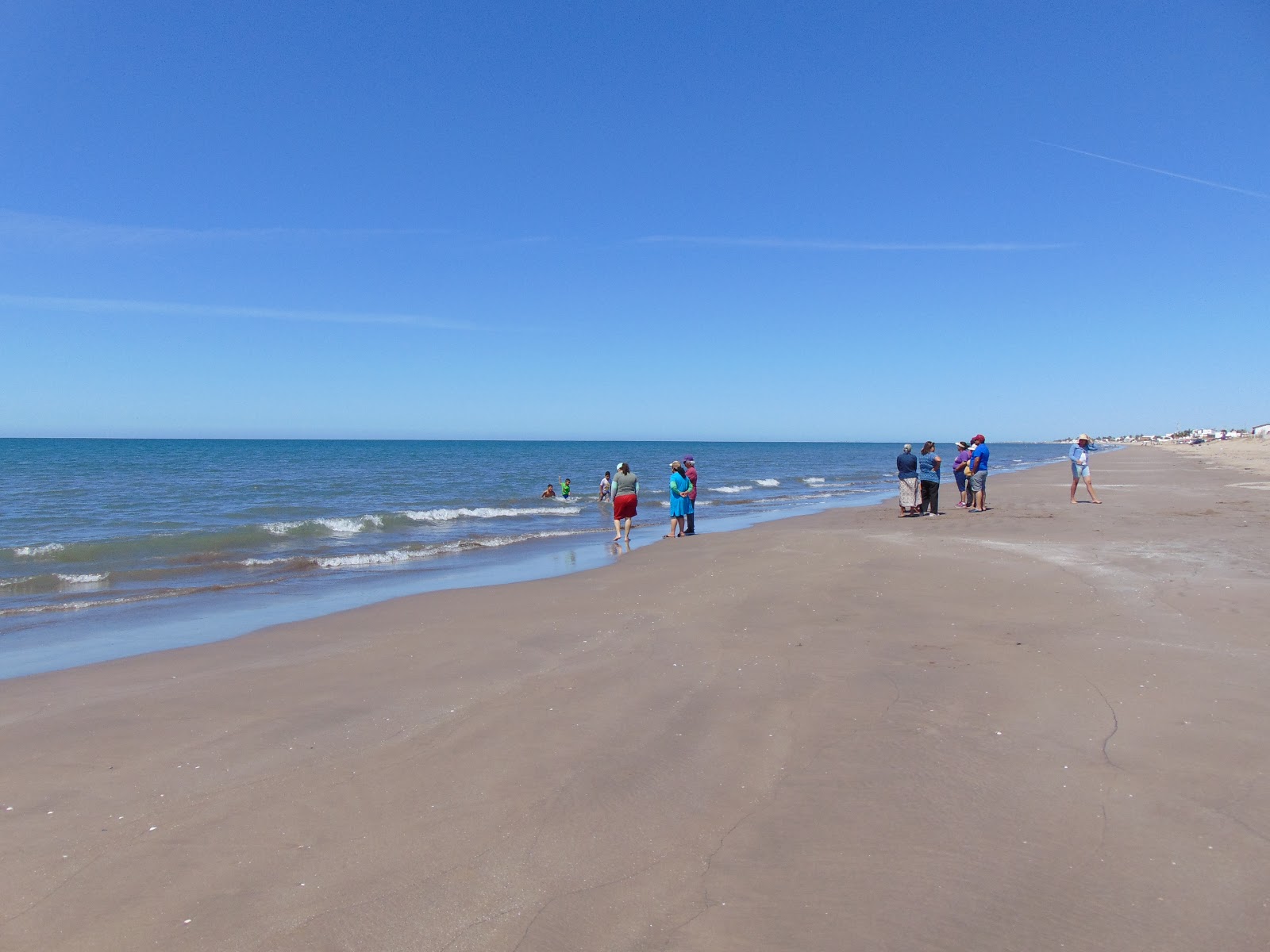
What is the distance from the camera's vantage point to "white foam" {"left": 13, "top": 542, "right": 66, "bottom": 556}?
16781mm

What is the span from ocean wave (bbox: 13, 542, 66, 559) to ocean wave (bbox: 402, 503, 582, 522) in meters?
9.93

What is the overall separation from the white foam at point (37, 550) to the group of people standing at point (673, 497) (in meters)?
12.2

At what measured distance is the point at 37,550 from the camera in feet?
55.6

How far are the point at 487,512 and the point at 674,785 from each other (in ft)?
81.0

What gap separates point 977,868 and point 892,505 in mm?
23247

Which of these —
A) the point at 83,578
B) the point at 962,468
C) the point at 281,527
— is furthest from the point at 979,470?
the point at 83,578

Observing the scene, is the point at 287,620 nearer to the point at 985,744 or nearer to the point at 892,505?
the point at 985,744

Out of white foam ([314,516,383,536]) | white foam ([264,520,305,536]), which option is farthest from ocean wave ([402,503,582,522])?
white foam ([264,520,305,536])

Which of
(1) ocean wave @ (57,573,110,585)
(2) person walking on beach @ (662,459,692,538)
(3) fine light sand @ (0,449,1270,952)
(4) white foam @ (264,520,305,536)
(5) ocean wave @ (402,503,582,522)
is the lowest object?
(5) ocean wave @ (402,503,582,522)

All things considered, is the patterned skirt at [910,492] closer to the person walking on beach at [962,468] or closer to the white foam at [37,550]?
the person walking on beach at [962,468]

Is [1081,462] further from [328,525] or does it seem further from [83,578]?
[83,578]

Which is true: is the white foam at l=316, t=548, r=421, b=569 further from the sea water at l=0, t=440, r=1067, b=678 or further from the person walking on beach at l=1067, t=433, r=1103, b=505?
the person walking on beach at l=1067, t=433, r=1103, b=505

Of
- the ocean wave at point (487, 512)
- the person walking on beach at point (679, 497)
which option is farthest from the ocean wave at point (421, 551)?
the ocean wave at point (487, 512)

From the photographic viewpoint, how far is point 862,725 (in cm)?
509
